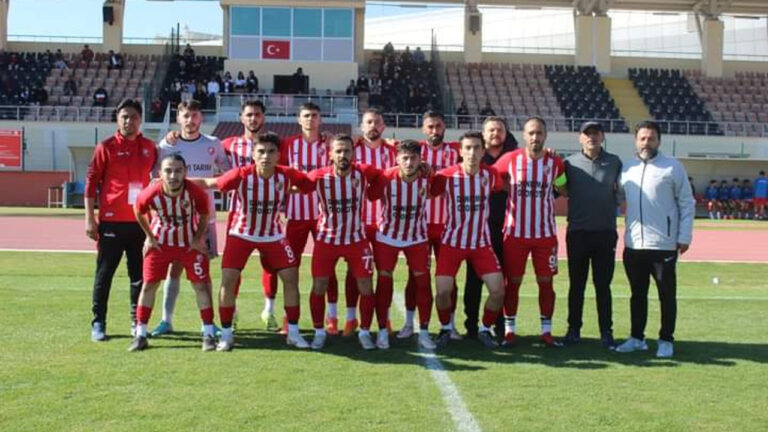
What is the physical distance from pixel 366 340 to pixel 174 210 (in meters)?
1.91

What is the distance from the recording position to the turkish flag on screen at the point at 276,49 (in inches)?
1503

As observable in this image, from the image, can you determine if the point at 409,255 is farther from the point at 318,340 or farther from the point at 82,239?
the point at 82,239

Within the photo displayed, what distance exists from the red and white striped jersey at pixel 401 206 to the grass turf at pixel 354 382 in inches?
37.1

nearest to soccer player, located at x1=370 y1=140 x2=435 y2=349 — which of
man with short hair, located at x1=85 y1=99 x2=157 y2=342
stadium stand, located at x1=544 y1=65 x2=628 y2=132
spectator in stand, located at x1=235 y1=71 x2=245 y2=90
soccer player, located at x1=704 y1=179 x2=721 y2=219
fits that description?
man with short hair, located at x1=85 y1=99 x2=157 y2=342

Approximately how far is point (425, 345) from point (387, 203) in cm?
123

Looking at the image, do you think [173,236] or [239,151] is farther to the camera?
[239,151]

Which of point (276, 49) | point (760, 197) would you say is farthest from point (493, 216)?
point (276, 49)

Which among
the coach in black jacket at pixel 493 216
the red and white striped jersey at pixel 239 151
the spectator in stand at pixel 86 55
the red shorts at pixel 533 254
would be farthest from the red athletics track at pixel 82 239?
the spectator in stand at pixel 86 55

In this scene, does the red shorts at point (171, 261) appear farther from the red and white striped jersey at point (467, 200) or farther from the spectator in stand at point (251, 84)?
the spectator in stand at point (251, 84)

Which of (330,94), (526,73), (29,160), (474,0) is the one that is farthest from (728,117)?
(29,160)

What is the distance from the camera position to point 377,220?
7938 millimetres

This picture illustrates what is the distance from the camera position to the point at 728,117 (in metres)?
39.4

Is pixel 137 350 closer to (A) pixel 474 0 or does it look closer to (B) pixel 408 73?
(B) pixel 408 73

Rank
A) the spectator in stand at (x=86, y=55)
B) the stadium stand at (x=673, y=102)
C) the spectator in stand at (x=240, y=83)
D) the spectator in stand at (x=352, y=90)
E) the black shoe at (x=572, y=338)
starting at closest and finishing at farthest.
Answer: the black shoe at (x=572, y=338) → the spectator in stand at (x=240, y=83) → the spectator in stand at (x=352, y=90) → the stadium stand at (x=673, y=102) → the spectator in stand at (x=86, y=55)
